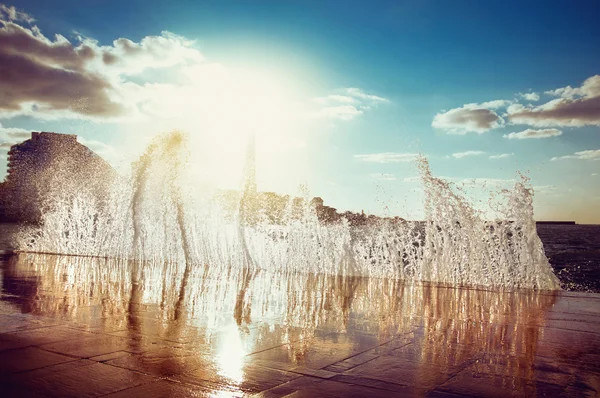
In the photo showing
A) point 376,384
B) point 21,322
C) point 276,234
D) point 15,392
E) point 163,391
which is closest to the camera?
point 15,392

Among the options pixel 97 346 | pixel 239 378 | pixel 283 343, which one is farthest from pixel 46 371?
pixel 283 343

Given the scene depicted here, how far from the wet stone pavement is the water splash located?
9.31 feet

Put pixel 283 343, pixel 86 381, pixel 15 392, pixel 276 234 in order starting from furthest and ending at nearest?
pixel 276 234, pixel 283 343, pixel 86 381, pixel 15 392

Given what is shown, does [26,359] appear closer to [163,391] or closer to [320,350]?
[163,391]

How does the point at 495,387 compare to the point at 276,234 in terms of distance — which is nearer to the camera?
the point at 495,387

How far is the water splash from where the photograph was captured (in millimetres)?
10625

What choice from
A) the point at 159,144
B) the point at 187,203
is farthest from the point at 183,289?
the point at 159,144

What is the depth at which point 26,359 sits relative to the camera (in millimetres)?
3336

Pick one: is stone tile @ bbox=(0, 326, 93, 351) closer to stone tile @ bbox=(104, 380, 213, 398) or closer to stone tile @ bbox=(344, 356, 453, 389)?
stone tile @ bbox=(104, 380, 213, 398)

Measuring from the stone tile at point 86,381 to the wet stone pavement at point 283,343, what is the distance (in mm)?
12

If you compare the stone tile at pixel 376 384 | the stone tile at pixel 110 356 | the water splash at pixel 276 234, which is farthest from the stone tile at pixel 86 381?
the water splash at pixel 276 234

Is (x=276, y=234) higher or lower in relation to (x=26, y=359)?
higher

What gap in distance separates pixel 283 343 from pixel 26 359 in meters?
1.89

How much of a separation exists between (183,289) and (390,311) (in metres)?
3.27
